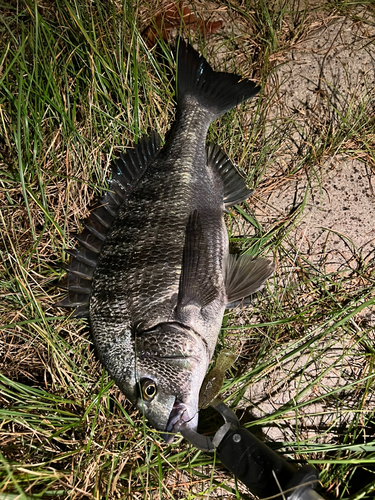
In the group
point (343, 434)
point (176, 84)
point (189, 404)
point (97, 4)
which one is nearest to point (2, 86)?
point (97, 4)

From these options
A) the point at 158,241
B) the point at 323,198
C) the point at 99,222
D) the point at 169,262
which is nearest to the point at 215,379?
the point at 169,262

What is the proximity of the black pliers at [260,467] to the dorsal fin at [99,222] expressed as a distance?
1.13 meters

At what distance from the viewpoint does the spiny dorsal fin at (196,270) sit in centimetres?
228

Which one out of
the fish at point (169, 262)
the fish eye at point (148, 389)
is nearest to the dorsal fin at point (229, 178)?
the fish at point (169, 262)

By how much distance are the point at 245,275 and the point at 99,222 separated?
102cm

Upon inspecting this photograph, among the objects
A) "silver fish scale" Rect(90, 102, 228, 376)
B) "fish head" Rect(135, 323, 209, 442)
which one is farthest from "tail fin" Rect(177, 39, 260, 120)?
"fish head" Rect(135, 323, 209, 442)

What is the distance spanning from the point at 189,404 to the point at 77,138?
6.38 feet

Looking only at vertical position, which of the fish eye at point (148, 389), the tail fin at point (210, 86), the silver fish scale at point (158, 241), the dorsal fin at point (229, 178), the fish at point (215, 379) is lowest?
the fish eye at point (148, 389)

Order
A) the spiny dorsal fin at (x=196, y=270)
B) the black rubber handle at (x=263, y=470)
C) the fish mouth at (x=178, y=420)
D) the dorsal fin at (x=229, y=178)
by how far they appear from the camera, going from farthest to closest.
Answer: the dorsal fin at (x=229, y=178)
the spiny dorsal fin at (x=196, y=270)
the fish mouth at (x=178, y=420)
the black rubber handle at (x=263, y=470)

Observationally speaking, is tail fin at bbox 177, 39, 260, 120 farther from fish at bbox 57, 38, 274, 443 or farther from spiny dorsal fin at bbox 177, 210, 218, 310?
spiny dorsal fin at bbox 177, 210, 218, 310

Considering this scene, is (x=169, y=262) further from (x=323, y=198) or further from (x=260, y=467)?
(x=323, y=198)

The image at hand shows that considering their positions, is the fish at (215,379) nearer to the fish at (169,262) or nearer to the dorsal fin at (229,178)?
the fish at (169,262)

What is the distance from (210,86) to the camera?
2.82 m

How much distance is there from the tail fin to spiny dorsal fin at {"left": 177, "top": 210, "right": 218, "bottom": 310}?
866mm
